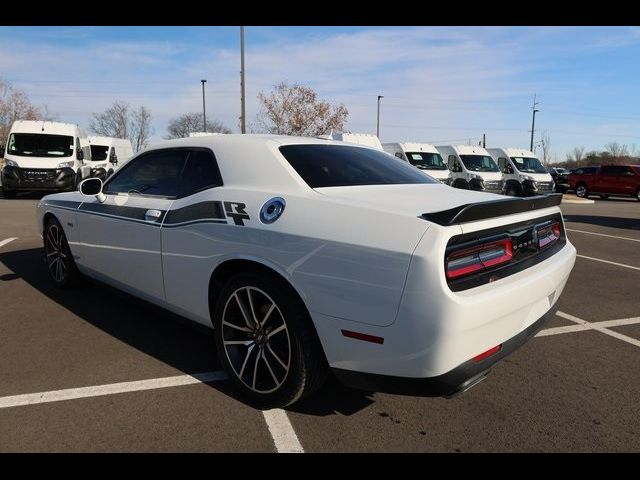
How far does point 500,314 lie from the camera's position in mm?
2283

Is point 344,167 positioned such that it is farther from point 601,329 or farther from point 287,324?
point 601,329

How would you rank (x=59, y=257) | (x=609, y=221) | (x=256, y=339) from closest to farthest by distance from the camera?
(x=256, y=339) < (x=59, y=257) < (x=609, y=221)

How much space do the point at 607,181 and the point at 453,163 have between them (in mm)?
9694

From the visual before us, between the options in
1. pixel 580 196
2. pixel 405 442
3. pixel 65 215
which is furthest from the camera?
pixel 580 196

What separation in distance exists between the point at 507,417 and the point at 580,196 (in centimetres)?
2696

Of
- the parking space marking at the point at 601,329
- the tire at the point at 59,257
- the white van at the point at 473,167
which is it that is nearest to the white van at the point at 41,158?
the tire at the point at 59,257

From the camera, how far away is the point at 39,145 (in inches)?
629

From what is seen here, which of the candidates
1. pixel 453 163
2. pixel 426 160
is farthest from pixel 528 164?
pixel 426 160

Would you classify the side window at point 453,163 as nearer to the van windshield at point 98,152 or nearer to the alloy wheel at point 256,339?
the van windshield at point 98,152

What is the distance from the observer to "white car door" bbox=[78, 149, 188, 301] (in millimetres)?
3395

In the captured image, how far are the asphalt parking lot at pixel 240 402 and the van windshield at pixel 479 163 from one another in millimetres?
16505

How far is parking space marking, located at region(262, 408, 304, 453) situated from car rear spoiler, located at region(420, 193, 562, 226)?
130 centimetres

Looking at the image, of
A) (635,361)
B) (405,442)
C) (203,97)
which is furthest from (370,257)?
(203,97)
